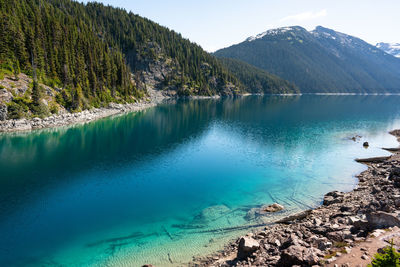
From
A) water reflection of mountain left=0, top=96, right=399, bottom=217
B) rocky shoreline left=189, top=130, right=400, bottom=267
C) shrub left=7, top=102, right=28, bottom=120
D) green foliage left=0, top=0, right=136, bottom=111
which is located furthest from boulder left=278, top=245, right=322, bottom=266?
green foliage left=0, top=0, right=136, bottom=111

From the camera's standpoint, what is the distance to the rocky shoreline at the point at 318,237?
46.1 ft

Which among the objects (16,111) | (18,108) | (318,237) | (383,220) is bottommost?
(318,237)

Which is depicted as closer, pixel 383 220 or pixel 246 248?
pixel 246 248

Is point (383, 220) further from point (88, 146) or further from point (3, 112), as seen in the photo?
point (3, 112)

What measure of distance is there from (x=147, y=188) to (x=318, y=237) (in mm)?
22240

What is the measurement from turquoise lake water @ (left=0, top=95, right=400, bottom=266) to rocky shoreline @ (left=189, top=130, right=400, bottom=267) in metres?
2.35

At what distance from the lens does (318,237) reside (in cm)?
1727

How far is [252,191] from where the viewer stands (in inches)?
1231

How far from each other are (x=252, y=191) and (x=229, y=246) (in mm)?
12750

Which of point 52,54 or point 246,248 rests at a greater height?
point 52,54

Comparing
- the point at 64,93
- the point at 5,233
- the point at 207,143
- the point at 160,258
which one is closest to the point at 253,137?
the point at 207,143

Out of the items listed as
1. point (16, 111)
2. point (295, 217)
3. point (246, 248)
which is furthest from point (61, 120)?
point (246, 248)

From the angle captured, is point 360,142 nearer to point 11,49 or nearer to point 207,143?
point 207,143

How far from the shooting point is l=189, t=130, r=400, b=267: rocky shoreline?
14.0 meters
